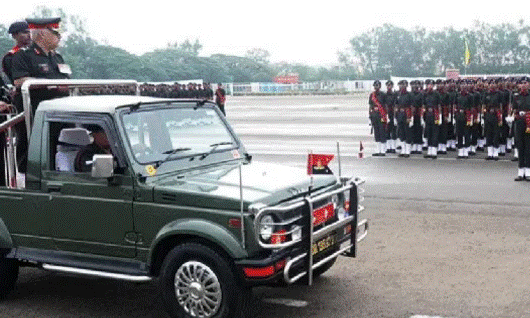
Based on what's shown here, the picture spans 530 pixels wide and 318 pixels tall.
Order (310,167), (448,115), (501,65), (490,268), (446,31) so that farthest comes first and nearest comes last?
(446,31) < (501,65) < (448,115) < (490,268) < (310,167)

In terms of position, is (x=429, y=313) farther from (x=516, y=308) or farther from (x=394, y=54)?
(x=394, y=54)

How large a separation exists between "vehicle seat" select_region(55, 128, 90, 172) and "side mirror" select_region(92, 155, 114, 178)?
0.61 meters

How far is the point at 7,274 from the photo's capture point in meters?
7.14

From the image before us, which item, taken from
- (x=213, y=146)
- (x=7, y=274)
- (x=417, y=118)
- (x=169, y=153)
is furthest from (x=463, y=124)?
(x=7, y=274)

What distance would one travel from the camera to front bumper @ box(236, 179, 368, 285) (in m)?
5.65

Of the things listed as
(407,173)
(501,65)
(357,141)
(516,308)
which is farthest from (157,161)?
(501,65)

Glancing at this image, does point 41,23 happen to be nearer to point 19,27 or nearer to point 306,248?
Result: point 19,27

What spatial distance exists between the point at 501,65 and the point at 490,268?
97.2 metres

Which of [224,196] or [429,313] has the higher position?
[224,196]

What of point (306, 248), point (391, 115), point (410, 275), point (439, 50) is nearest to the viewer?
point (306, 248)

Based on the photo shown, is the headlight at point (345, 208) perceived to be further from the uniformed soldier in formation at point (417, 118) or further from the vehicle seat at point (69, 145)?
the uniformed soldier in formation at point (417, 118)

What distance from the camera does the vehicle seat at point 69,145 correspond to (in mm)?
6555

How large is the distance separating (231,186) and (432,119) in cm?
1315

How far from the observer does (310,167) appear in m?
7.14
